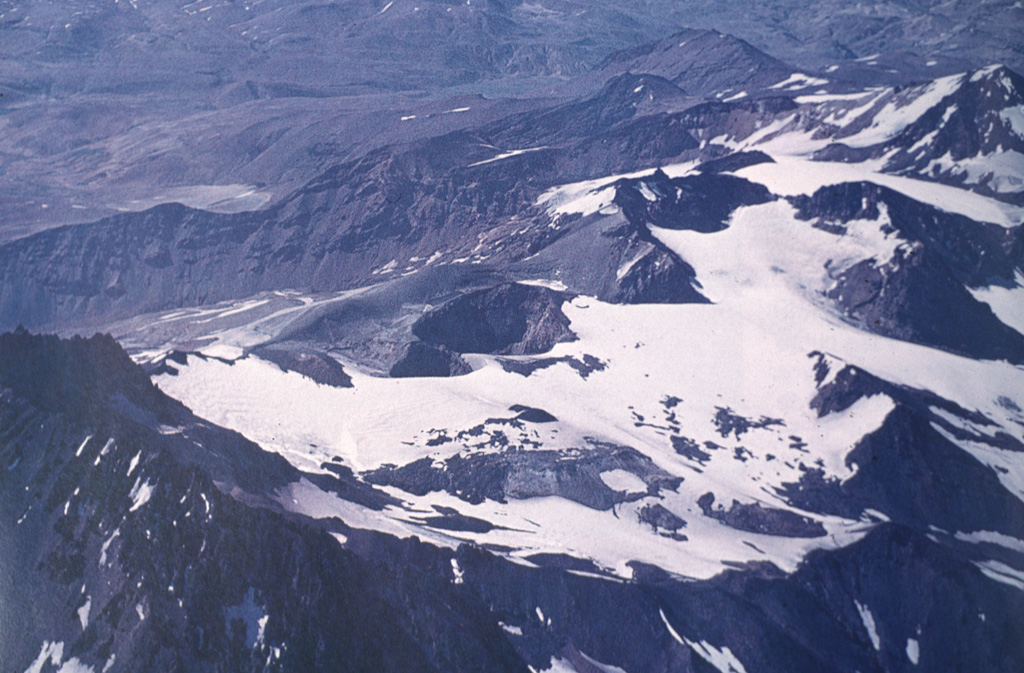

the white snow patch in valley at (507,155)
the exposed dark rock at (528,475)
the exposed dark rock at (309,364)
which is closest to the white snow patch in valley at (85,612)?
the exposed dark rock at (528,475)

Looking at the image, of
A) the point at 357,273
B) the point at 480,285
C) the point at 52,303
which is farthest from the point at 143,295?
the point at 480,285

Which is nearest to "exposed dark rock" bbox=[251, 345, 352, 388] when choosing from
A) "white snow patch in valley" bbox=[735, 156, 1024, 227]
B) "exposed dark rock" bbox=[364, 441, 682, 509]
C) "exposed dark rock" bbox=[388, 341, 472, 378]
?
"exposed dark rock" bbox=[388, 341, 472, 378]

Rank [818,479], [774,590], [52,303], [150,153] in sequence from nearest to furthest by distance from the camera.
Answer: [774,590] → [818,479] → [52,303] → [150,153]

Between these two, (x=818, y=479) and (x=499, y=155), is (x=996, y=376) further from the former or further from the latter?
(x=499, y=155)

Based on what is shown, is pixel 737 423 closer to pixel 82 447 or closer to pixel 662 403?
pixel 662 403

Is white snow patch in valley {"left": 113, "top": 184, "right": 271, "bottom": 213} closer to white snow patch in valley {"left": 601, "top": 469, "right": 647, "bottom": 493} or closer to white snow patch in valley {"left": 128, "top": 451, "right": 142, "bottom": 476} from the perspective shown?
white snow patch in valley {"left": 601, "top": 469, "right": 647, "bottom": 493}

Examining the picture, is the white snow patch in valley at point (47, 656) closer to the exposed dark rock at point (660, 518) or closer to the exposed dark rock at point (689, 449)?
the exposed dark rock at point (660, 518)
